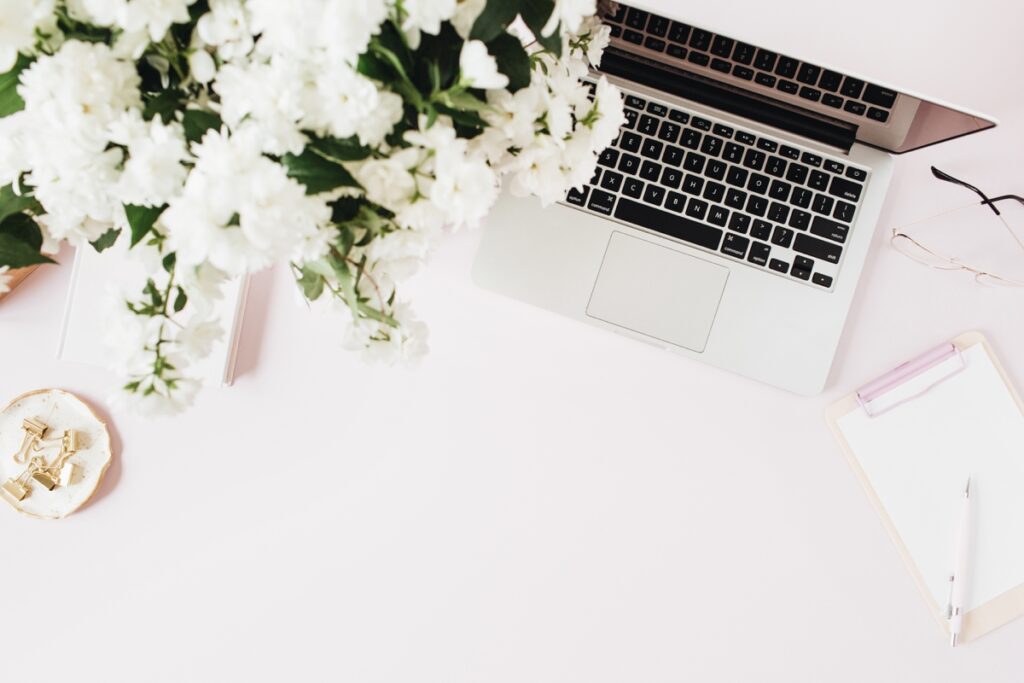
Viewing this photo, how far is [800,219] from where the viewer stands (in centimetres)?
81

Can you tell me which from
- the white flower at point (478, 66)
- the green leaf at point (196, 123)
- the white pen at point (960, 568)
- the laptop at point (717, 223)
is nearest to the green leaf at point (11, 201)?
the green leaf at point (196, 123)

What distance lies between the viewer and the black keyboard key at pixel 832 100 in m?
0.76

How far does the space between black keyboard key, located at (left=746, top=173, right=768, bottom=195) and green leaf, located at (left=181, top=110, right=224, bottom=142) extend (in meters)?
0.57

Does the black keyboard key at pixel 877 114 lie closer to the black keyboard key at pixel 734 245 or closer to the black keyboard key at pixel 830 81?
the black keyboard key at pixel 830 81

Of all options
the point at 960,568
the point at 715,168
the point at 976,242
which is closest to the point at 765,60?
the point at 715,168

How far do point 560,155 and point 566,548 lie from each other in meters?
0.54

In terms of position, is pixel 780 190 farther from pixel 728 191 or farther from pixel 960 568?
pixel 960 568

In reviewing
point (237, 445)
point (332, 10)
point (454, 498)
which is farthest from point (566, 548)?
point (332, 10)

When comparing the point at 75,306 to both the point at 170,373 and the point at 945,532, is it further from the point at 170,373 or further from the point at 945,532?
the point at 945,532

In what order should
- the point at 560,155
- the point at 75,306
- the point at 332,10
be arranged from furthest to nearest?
the point at 75,306, the point at 560,155, the point at 332,10

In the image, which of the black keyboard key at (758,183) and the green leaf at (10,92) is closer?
the green leaf at (10,92)

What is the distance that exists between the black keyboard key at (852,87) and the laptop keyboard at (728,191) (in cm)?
7

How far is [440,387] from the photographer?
866mm

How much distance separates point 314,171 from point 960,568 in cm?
83
